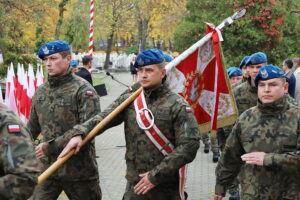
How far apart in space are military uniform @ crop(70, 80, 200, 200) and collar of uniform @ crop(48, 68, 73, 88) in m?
0.72

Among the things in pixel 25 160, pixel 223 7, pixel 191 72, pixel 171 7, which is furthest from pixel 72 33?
pixel 25 160

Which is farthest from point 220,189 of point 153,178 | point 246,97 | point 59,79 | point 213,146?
point 213,146

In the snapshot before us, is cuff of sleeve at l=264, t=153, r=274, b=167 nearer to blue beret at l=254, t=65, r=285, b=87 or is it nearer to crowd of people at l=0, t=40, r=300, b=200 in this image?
crowd of people at l=0, t=40, r=300, b=200

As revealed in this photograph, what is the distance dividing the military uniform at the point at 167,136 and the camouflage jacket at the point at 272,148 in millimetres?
467

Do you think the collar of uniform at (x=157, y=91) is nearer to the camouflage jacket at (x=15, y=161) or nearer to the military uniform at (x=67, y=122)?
the military uniform at (x=67, y=122)

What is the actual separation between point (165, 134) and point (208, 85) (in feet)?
4.27

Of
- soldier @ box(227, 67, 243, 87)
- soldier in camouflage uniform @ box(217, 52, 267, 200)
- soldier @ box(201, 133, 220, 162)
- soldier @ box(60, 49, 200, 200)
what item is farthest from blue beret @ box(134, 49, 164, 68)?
soldier @ box(201, 133, 220, 162)

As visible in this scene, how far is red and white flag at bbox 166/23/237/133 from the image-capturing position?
17.3ft

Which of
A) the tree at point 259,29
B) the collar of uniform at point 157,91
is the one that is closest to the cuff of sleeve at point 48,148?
the collar of uniform at point 157,91

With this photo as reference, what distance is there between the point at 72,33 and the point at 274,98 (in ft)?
113

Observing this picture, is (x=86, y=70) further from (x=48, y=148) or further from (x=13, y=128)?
(x=13, y=128)

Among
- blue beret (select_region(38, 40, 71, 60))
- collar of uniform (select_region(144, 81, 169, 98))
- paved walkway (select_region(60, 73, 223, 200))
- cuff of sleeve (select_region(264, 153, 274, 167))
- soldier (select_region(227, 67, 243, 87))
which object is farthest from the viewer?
soldier (select_region(227, 67, 243, 87))

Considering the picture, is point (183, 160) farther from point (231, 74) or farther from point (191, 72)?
point (231, 74)

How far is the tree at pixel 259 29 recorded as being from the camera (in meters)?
14.7
